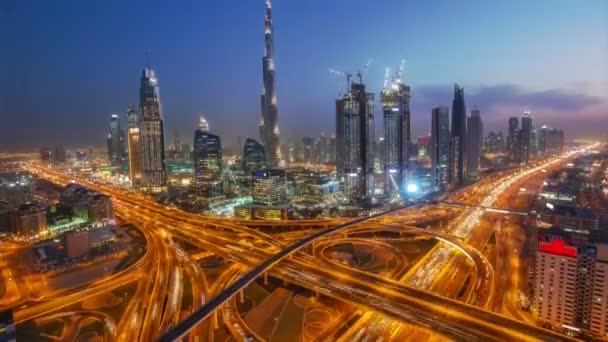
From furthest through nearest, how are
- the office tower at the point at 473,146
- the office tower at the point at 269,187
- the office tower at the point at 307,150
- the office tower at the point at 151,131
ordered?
the office tower at the point at 307,150, the office tower at the point at 473,146, the office tower at the point at 151,131, the office tower at the point at 269,187

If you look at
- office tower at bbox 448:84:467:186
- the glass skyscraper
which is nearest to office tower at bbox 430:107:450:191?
office tower at bbox 448:84:467:186

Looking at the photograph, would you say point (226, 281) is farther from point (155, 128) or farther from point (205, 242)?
point (155, 128)

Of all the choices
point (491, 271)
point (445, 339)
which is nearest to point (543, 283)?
point (491, 271)

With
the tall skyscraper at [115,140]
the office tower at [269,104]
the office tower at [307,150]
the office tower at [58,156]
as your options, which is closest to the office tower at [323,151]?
the office tower at [307,150]

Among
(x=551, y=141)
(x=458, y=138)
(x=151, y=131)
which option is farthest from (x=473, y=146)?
(x=151, y=131)

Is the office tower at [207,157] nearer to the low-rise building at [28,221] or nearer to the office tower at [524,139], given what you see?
the low-rise building at [28,221]

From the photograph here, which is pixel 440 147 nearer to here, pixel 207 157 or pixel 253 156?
pixel 253 156

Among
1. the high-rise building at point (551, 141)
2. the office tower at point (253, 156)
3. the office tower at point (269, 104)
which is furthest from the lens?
the high-rise building at point (551, 141)
